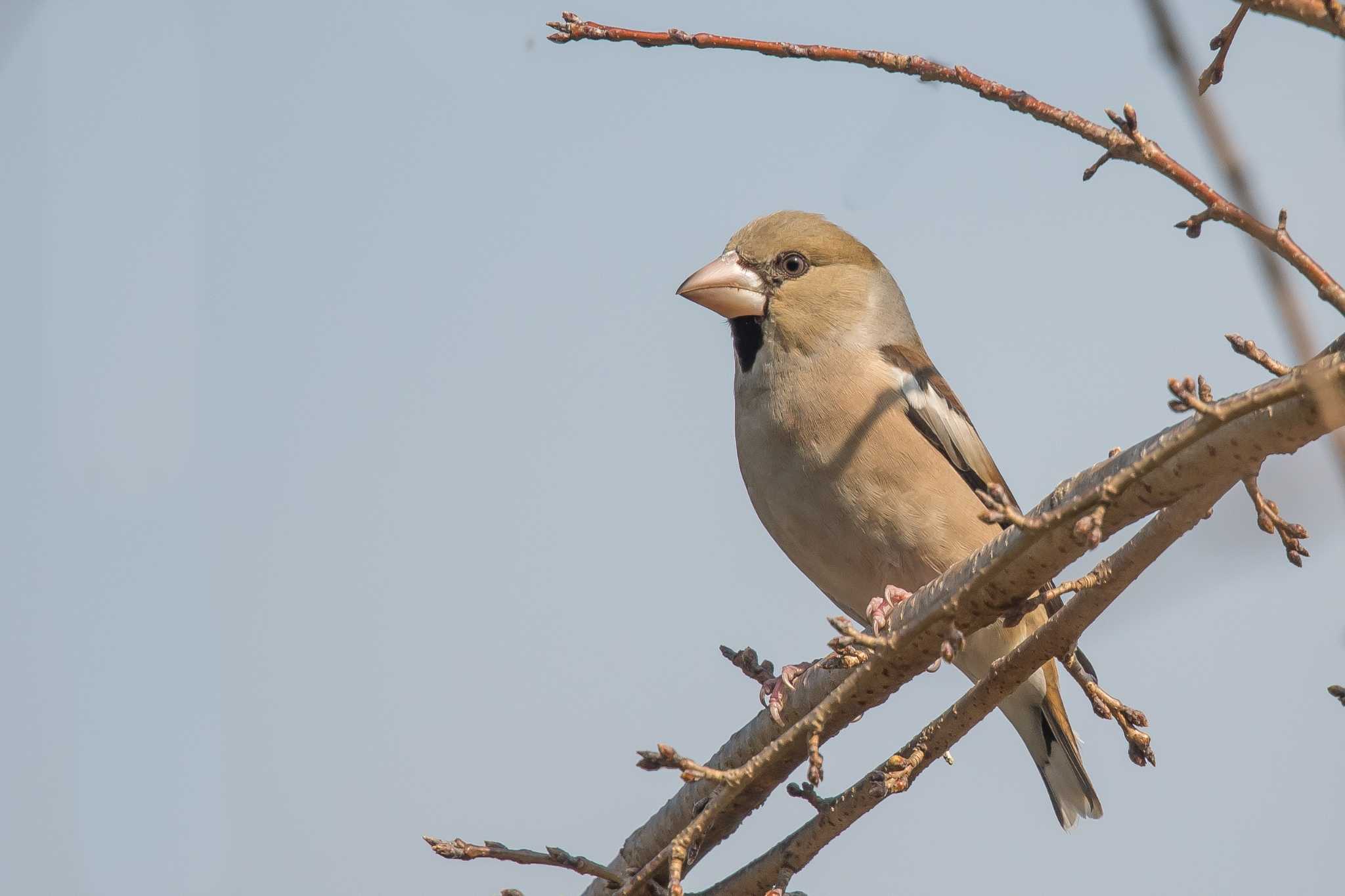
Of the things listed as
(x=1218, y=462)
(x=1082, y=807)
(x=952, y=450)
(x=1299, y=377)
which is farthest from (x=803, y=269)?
(x=1299, y=377)

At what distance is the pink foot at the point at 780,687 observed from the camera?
3875 mm

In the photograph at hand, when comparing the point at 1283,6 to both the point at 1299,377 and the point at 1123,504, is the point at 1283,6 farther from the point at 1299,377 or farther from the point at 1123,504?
the point at 1123,504

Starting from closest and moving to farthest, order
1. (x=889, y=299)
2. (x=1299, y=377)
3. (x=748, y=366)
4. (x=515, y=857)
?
(x=1299, y=377), (x=515, y=857), (x=748, y=366), (x=889, y=299)

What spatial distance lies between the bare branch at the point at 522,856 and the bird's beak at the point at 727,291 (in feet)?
9.18

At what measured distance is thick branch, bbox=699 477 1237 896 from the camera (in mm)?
3098

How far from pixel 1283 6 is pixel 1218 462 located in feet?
2.82

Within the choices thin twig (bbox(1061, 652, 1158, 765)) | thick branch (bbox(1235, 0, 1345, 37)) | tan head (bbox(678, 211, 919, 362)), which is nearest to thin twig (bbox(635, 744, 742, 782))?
thin twig (bbox(1061, 652, 1158, 765))

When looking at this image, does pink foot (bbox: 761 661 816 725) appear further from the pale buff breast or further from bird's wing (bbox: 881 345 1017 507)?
bird's wing (bbox: 881 345 1017 507)

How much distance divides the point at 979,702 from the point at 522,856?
1.22 m

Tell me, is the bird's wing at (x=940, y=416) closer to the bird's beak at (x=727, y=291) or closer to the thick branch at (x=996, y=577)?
the bird's beak at (x=727, y=291)

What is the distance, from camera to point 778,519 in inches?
210

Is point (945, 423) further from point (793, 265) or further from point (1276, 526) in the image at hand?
point (1276, 526)

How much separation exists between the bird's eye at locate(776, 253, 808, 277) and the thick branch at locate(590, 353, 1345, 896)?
253 cm

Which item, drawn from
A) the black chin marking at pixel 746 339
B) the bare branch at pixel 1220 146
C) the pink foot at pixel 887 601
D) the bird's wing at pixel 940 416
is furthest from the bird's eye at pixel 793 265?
the bare branch at pixel 1220 146
